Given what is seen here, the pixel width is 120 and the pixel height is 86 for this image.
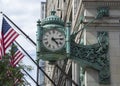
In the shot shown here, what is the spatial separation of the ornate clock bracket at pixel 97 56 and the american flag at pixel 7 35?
7.95 metres

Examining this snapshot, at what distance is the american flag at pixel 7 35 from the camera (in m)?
31.1

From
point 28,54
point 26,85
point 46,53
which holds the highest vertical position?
point 46,53

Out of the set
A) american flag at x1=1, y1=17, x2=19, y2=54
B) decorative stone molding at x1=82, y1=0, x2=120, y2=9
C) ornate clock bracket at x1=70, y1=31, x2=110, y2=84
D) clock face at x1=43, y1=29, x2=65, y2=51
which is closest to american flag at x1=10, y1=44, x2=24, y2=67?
american flag at x1=1, y1=17, x2=19, y2=54

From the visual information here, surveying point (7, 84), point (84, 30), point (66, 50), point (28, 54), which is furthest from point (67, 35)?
point (7, 84)

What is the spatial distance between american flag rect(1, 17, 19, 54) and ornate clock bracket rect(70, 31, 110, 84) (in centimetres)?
795

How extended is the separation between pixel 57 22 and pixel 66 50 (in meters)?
1.55

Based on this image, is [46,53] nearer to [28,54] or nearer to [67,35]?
[67,35]

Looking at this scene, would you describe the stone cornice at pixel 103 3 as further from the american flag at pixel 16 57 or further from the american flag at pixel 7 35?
the american flag at pixel 16 57

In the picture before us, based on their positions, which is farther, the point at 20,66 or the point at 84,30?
the point at 20,66

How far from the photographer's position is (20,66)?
32375mm

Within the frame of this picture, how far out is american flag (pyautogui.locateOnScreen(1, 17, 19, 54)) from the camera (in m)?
31.1

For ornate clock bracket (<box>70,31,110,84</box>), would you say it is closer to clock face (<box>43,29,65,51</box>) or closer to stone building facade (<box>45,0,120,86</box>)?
stone building facade (<box>45,0,120,86</box>)

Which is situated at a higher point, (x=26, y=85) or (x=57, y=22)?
(x=57, y=22)

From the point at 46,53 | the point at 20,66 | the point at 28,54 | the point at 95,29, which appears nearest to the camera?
the point at 46,53
